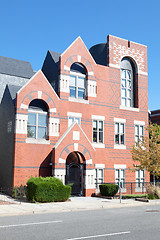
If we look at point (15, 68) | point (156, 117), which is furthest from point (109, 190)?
point (156, 117)

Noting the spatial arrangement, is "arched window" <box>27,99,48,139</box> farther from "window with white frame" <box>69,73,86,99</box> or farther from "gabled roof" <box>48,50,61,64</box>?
"gabled roof" <box>48,50,61,64</box>

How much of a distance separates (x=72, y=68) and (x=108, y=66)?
3.51 m

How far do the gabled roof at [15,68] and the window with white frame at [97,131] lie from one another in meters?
8.97

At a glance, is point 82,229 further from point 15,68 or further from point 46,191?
point 15,68

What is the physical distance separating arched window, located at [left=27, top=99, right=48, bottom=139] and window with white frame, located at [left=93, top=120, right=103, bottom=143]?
484 cm

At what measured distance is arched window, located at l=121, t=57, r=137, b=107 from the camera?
93.9 ft

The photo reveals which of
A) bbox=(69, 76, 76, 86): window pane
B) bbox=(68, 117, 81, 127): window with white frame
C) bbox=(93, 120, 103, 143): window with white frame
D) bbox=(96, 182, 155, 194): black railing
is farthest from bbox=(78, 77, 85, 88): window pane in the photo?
bbox=(96, 182, 155, 194): black railing

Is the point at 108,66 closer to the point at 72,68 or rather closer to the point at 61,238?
the point at 72,68

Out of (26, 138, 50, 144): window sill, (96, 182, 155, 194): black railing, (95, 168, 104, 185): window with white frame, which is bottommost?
(96, 182, 155, 194): black railing

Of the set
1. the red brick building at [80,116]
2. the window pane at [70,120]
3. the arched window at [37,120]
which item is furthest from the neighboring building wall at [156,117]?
the arched window at [37,120]

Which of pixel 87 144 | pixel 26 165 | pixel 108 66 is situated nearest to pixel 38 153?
pixel 26 165

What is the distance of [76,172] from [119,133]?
6023 mm

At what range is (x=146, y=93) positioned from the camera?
2975 cm

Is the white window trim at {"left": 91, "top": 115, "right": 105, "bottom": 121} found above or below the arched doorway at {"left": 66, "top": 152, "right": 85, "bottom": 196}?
above
